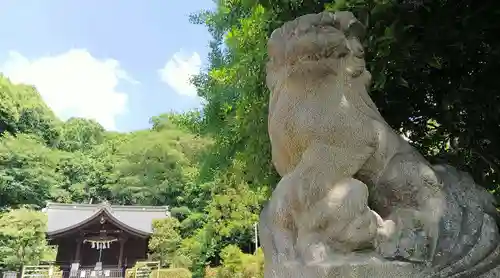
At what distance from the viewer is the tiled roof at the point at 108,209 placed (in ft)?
80.6

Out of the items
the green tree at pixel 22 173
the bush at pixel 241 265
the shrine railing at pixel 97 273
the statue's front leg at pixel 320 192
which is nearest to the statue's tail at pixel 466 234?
the statue's front leg at pixel 320 192

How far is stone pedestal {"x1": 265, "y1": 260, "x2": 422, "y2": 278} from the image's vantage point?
176 centimetres

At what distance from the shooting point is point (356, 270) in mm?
1769

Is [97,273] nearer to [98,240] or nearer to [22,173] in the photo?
[98,240]

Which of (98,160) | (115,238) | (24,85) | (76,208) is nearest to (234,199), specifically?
(115,238)

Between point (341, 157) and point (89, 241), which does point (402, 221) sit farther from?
point (89, 241)

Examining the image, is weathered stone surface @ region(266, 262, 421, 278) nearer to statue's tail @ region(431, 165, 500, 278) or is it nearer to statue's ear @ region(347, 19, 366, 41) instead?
statue's tail @ region(431, 165, 500, 278)

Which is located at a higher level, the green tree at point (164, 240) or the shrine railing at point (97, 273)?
the green tree at point (164, 240)

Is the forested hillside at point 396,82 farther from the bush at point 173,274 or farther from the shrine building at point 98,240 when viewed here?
the shrine building at point 98,240

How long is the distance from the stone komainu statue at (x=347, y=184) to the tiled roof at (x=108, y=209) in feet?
75.2

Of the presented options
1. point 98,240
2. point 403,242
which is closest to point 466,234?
point 403,242

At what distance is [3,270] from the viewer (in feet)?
61.6

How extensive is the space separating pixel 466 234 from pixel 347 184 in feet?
1.91

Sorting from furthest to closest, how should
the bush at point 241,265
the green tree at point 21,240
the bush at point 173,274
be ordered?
the green tree at point 21,240 → the bush at point 173,274 → the bush at point 241,265
